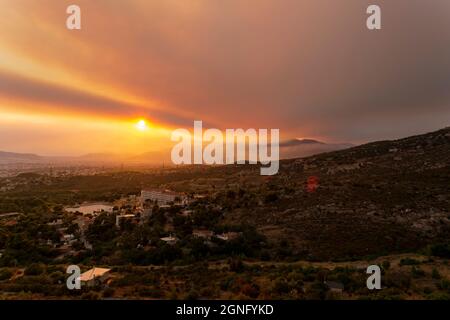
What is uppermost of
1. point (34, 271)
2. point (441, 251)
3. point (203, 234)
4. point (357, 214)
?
point (357, 214)

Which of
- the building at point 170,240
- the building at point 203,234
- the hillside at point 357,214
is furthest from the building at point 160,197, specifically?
the building at point 170,240

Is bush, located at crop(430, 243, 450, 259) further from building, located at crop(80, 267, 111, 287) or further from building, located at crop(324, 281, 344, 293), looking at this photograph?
building, located at crop(80, 267, 111, 287)

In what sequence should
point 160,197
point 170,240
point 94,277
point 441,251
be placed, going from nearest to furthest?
point 94,277, point 441,251, point 170,240, point 160,197

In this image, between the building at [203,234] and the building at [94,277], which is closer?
the building at [94,277]

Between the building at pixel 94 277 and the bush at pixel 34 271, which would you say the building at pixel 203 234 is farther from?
the bush at pixel 34 271

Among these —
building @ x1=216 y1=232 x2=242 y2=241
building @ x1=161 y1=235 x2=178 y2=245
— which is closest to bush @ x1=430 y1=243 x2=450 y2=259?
building @ x1=216 y1=232 x2=242 y2=241

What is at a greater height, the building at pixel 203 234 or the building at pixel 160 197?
the building at pixel 160 197

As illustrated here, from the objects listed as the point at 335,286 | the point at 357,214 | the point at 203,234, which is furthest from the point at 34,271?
the point at 357,214

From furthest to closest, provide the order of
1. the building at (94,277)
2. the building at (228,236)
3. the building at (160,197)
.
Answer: the building at (160,197)
the building at (228,236)
the building at (94,277)

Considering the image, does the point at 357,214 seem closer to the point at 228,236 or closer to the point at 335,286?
the point at 228,236
